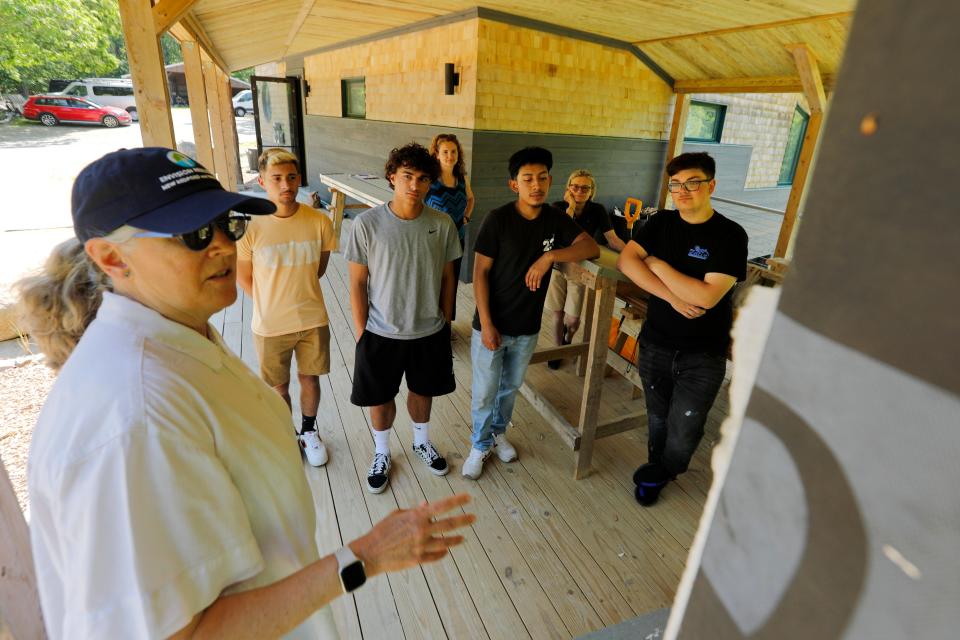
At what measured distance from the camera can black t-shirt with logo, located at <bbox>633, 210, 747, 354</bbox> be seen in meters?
2.18

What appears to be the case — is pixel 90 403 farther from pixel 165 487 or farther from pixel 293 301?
pixel 293 301

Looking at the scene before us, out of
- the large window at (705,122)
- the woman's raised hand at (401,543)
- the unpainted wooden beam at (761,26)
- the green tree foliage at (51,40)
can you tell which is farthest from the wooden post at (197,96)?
the green tree foliage at (51,40)

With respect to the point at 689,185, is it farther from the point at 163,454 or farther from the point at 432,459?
the point at 163,454

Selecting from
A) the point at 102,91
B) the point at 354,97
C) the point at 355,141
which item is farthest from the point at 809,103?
the point at 102,91

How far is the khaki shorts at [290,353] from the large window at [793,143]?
10.8 meters

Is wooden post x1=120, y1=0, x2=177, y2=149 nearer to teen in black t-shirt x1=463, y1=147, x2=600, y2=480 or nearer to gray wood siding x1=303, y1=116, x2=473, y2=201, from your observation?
teen in black t-shirt x1=463, y1=147, x2=600, y2=480

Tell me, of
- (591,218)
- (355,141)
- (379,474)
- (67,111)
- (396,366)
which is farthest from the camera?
(67,111)

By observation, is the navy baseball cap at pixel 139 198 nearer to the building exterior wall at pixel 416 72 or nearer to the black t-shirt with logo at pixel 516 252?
the black t-shirt with logo at pixel 516 252

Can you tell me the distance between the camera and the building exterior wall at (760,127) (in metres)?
8.72

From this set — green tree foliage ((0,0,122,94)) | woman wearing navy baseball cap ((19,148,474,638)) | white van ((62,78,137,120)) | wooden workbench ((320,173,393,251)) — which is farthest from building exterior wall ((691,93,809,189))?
white van ((62,78,137,120))

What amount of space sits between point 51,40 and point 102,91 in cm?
234

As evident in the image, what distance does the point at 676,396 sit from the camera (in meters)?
2.47

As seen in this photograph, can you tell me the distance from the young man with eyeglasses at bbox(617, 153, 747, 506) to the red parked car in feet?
89.1

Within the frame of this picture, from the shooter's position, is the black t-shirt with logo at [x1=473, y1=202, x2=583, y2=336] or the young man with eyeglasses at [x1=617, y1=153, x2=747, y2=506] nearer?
the young man with eyeglasses at [x1=617, y1=153, x2=747, y2=506]
